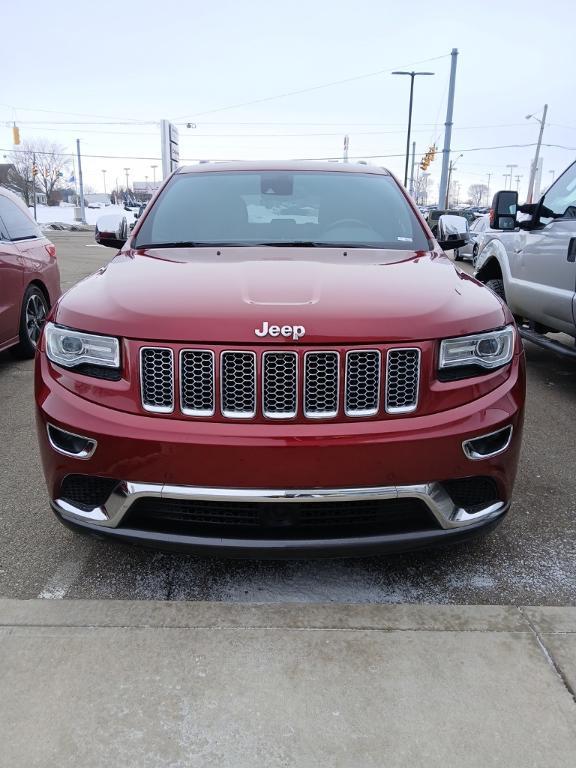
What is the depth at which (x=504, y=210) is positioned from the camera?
557 centimetres

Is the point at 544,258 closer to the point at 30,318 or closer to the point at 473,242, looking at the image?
the point at 30,318

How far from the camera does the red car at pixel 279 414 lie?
2260mm

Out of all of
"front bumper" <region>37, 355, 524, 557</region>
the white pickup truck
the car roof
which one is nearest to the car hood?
"front bumper" <region>37, 355, 524, 557</region>

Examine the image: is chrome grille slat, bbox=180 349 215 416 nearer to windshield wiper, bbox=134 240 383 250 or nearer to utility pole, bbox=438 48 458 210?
windshield wiper, bbox=134 240 383 250

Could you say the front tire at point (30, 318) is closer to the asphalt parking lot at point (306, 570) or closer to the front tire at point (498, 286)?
the asphalt parking lot at point (306, 570)

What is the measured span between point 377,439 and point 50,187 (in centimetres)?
10344

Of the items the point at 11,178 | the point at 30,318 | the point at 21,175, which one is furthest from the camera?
the point at 21,175

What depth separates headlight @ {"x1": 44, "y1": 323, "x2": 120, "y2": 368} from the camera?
2373mm

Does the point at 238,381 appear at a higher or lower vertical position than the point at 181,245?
lower

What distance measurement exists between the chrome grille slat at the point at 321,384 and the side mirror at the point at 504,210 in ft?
12.4

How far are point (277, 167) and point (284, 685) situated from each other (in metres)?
3.11

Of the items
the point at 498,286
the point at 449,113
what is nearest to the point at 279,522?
the point at 498,286

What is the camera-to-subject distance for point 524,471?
395 cm

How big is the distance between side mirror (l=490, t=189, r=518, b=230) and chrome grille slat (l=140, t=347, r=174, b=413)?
404cm
